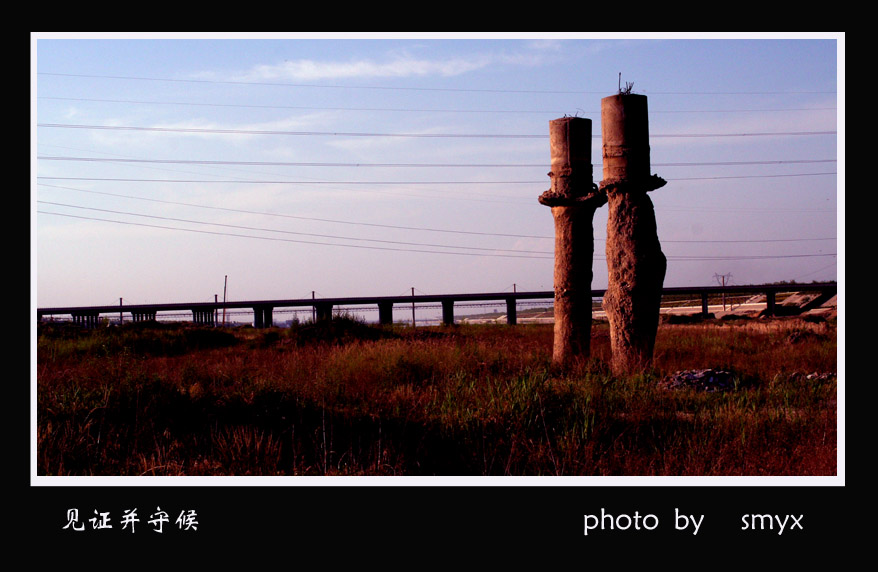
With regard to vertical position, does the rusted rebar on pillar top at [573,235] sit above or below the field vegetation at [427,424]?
above

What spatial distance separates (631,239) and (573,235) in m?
1.37

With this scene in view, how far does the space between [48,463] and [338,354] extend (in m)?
6.92

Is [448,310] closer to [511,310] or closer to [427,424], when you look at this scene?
[511,310]

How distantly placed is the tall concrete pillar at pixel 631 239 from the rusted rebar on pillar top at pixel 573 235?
0.95m

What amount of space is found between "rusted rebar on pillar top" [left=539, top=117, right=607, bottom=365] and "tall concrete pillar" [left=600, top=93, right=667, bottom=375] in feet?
3.11

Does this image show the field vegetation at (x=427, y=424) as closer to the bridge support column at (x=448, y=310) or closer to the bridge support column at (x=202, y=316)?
the bridge support column at (x=448, y=310)

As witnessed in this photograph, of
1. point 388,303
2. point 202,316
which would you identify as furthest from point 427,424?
point 202,316

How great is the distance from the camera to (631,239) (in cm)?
1077

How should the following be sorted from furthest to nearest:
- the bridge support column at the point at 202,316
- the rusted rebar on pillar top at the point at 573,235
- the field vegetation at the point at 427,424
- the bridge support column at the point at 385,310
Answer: the bridge support column at the point at 202,316, the bridge support column at the point at 385,310, the rusted rebar on pillar top at the point at 573,235, the field vegetation at the point at 427,424

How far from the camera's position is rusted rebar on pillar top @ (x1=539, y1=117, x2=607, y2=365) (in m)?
11.9

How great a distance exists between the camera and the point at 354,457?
22.4ft

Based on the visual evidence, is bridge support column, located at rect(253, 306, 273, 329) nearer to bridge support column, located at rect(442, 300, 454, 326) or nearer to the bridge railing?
the bridge railing

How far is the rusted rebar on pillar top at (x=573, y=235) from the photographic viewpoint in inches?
470

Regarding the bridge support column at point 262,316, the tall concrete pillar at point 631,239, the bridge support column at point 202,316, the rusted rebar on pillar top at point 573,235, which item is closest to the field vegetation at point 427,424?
the tall concrete pillar at point 631,239
